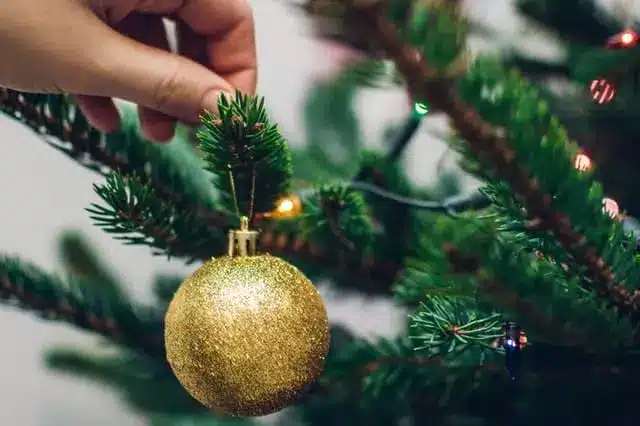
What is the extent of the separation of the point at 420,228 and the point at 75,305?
0.72 ft

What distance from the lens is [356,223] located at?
0.41 metres

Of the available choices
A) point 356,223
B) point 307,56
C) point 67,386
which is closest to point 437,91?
point 356,223

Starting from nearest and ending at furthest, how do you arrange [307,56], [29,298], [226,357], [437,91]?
1. [437,91]
2. [226,357]
3. [29,298]
4. [307,56]

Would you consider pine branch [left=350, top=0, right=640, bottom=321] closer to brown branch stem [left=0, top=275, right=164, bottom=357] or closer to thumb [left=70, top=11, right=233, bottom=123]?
thumb [left=70, top=11, right=233, bottom=123]

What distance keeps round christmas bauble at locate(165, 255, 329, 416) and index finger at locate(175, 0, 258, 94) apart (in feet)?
0.42

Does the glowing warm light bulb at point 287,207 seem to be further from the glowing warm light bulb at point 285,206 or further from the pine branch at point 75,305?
the pine branch at point 75,305

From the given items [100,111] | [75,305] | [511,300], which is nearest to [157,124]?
[100,111]

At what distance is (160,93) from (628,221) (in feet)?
0.78

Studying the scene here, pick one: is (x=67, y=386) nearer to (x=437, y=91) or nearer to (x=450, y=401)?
(x=450, y=401)

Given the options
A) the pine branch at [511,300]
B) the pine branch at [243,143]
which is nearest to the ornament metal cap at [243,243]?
the pine branch at [243,143]

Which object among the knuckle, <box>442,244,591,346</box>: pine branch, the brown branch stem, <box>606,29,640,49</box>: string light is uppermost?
<box>606,29,640,49</box>: string light

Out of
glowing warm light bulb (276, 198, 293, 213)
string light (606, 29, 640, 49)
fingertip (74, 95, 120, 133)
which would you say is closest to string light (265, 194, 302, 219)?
glowing warm light bulb (276, 198, 293, 213)

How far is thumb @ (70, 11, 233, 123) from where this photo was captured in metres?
0.31

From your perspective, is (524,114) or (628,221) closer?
(524,114)
